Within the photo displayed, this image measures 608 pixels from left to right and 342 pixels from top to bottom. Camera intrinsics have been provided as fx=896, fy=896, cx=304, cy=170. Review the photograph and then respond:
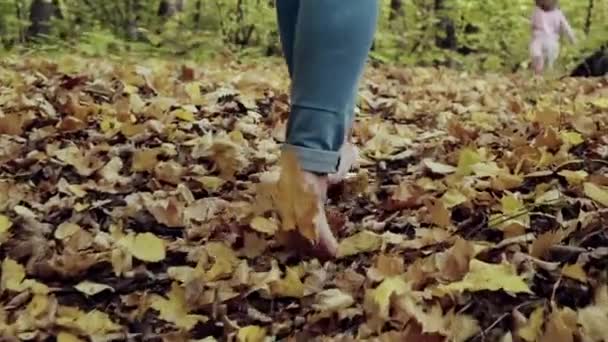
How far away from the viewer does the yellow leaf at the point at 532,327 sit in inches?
46.1

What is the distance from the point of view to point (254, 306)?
56.5 inches

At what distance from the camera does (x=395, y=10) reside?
43.7 feet

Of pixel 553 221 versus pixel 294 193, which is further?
pixel 553 221

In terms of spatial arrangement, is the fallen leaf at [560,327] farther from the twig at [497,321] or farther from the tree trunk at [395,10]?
the tree trunk at [395,10]

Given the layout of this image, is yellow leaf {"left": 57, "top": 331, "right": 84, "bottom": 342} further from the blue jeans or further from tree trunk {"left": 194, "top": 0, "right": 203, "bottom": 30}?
tree trunk {"left": 194, "top": 0, "right": 203, "bottom": 30}

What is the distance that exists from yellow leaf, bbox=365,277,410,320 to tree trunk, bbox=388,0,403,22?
482 inches

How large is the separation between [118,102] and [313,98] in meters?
2.08

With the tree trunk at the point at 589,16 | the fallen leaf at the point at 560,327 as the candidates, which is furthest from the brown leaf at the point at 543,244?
the tree trunk at the point at 589,16

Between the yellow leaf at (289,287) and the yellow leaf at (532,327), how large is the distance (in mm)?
381

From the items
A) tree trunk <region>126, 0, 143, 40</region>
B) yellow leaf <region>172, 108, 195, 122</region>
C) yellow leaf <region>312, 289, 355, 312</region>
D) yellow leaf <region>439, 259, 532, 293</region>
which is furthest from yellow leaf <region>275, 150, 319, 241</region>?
tree trunk <region>126, 0, 143, 40</region>

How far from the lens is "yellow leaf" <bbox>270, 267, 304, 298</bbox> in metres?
1.44

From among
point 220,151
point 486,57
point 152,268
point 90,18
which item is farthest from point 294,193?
point 486,57

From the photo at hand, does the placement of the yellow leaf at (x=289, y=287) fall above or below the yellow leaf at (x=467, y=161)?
above

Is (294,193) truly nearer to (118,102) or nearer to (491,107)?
(118,102)
